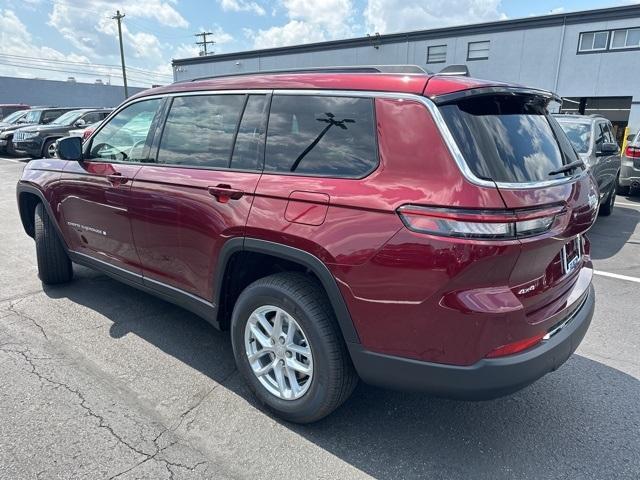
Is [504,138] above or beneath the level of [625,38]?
beneath

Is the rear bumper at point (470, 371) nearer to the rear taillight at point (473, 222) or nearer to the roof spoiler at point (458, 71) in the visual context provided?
the rear taillight at point (473, 222)

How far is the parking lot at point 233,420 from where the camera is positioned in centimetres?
231

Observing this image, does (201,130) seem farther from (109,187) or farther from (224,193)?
(109,187)

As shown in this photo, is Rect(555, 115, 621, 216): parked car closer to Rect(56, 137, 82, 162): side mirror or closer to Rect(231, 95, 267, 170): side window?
Rect(231, 95, 267, 170): side window

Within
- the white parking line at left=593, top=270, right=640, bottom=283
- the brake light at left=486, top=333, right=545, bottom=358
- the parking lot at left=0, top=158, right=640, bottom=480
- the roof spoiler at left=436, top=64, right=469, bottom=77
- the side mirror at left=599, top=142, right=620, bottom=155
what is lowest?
the white parking line at left=593, top=270, right=640, bottom=283

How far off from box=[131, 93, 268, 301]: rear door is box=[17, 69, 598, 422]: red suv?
0.5 inches

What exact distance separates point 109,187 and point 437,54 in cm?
2152

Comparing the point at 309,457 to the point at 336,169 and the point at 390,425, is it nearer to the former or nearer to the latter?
the point at 390,425

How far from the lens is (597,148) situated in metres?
6.99

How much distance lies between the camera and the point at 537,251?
2.05 metres

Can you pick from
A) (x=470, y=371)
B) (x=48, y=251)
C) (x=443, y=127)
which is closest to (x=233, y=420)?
(x=470, y=371)

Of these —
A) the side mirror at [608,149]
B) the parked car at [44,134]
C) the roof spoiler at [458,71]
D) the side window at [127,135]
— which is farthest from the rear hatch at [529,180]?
the parked car at [44,134]

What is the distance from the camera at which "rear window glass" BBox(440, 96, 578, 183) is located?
2.04 m

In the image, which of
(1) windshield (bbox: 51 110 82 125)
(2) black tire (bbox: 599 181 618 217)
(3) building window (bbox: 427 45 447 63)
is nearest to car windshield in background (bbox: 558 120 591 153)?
(2) black tire (bbox: 599 181 618 217)
